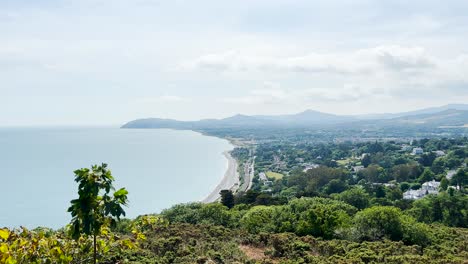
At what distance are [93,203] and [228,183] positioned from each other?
59.4 m

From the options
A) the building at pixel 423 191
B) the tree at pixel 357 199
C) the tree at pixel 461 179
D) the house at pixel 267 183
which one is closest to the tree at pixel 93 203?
the tree at pixel 357 199

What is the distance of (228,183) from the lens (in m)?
62.9

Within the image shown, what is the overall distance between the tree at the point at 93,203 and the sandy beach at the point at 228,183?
43.4 meters

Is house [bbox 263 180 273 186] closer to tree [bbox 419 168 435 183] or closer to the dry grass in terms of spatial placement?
tree [bbox 419 168 435 183]

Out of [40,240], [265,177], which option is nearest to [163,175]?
[265,177]

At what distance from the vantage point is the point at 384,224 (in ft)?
52.3

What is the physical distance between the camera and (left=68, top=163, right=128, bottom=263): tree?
154 inches

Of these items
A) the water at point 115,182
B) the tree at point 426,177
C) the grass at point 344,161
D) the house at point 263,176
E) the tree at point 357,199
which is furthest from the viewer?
the grass at point 344,161

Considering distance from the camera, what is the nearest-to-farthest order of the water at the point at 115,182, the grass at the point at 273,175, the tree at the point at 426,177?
1. the water at the point at 115,182
2. the tree at the point at 426,177
3. the grass at the point at 273,175

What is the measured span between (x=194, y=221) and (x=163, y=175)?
5336 centimetres

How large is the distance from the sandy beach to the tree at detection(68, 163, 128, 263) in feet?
142

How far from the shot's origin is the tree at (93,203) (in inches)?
154

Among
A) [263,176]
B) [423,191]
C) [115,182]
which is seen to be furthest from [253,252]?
[263,176]

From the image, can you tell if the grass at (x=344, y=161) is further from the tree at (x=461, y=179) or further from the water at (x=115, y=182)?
the tree at (x=461, y=179)
